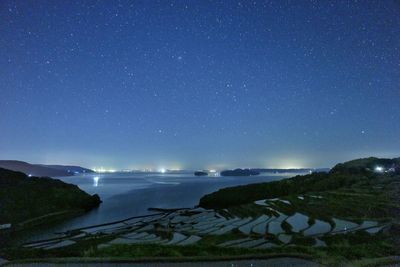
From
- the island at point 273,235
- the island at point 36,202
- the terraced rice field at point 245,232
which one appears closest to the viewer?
the island at point 273,235

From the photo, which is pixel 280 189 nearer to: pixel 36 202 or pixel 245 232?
pixel 245 232

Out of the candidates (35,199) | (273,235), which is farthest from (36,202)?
(273,235)

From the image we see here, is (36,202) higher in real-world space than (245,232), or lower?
higher

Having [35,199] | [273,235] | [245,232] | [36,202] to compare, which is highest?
[35,199]

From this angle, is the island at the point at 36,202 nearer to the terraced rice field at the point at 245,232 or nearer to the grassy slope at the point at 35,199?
the grassy slope at the point at 35,199

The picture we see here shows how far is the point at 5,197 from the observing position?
62.0 metres

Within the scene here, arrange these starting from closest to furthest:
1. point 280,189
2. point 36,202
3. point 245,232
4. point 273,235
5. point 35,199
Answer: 1. point 273,235
2. point 245,232
3. point 36,202
4. point 35,199
5. point 280,189

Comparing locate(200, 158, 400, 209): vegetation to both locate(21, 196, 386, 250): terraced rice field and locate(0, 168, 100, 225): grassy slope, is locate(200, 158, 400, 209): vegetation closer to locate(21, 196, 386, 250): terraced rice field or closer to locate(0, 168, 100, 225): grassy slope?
locate(0, 168, 100, 225): grassy slope

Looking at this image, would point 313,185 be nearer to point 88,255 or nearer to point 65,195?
point 65,195

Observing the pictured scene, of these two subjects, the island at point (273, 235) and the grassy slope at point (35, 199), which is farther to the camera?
the grassy slope at point (35, 199)

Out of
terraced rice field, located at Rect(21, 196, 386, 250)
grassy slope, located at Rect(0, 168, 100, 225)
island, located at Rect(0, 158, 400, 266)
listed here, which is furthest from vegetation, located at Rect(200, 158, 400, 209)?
terraced rice field, located at Rect(21, 196, 386, 250)


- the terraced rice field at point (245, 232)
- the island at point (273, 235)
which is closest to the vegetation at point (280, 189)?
the island at point (273, 235)

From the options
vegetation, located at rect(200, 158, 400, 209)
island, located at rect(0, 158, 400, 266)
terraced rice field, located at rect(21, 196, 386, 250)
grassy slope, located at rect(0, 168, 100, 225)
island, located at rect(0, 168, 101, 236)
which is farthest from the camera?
vegetation, located at rect(200, 158, 400, 209)

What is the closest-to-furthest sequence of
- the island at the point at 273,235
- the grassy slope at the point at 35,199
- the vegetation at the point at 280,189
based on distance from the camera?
the island at the point at 273,235, the grassy slope at the point at 35,199, the vegetation at the point at 280,189
